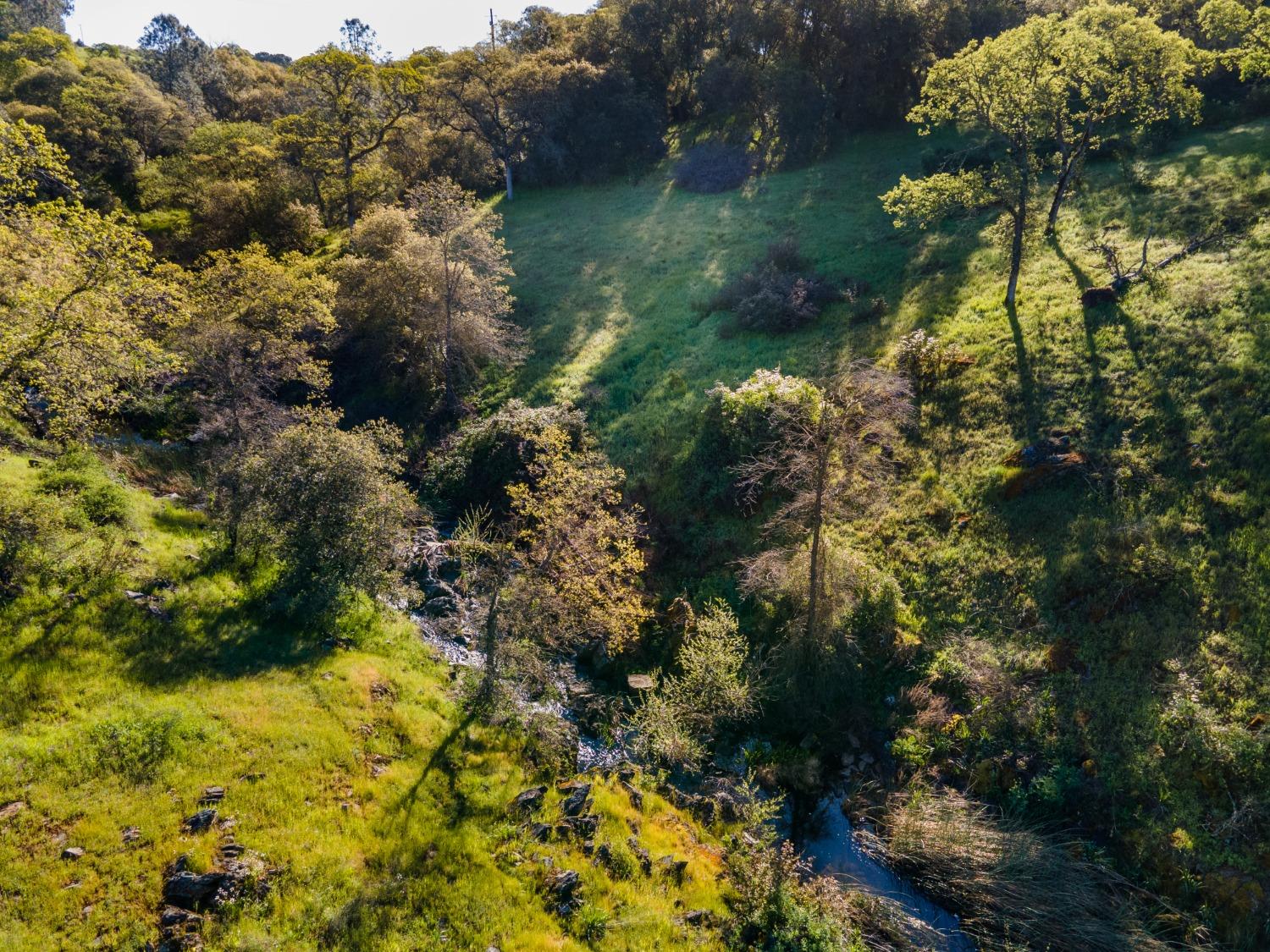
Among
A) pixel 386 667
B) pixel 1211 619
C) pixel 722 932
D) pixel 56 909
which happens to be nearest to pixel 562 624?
pixel 386 667

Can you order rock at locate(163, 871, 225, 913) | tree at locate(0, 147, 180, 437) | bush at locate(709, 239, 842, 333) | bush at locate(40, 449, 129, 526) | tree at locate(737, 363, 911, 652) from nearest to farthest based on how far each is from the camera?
rock at locate(163, 871, 225, 913)
tree at locate(737, 363, 911, 652)
tree at locate(0, 147, 180, 437)
bush at locate(40, 449, 129, 526)
bush at locate(709, 239, 842, 333)

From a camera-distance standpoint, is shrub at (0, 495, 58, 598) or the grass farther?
shrub at (0, 495, 58, 598)

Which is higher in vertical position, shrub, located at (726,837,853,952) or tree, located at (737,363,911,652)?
tree, located at (737,363,911,652)

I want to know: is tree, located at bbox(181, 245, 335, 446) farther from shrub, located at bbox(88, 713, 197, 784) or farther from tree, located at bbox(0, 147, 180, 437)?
shrub, located at bbox(88, 713, 197, 784)

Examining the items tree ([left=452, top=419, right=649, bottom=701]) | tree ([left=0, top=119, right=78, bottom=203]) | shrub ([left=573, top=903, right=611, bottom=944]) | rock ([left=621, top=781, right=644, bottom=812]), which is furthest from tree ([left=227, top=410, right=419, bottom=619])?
shrub ([left=573, top=903, right=611, bottom=944])

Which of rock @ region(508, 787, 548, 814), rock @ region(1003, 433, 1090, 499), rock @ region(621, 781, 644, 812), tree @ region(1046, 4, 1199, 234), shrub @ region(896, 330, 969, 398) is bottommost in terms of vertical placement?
rock @ region(621, 781, 644, 812)

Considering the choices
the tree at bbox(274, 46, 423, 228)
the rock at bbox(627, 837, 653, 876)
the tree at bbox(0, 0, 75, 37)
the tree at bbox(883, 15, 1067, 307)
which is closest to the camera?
the rock at bbox(627, 837, 653, 876)

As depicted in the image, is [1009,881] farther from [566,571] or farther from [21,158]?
[21,158]

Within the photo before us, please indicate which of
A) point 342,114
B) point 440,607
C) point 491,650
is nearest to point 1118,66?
point 491,650
